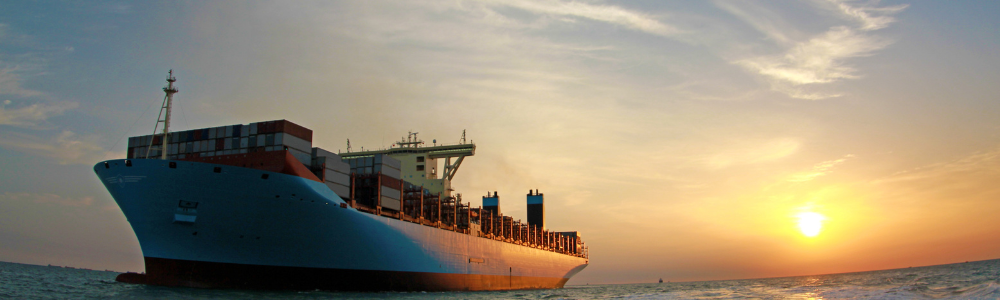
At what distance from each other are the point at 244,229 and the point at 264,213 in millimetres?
962

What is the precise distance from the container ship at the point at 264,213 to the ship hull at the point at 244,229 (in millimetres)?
38

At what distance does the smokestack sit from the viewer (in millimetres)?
58781

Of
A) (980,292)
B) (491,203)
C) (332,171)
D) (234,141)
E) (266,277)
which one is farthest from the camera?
(491,203)

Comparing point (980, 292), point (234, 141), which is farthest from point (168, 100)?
point (980, 292)

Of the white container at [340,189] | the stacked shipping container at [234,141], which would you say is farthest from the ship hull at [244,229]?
the stacked shipping container at [234,141]

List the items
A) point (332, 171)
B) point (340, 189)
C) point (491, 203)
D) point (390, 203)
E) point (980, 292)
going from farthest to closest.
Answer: point (491, 203) < point (390, 203) < point (340, 189) < point (332, 171) < point (980, 292)

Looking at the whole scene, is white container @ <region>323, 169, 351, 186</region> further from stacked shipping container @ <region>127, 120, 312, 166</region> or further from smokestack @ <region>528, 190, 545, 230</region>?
smokestack @ <region>528, 190, 545, 230</region>

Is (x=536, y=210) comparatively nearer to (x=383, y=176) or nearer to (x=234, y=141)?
(x=383, y=176)

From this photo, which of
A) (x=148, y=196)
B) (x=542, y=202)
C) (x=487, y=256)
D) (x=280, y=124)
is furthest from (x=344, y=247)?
(x=542, y=202)

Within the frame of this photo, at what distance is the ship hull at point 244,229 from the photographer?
20734 mm

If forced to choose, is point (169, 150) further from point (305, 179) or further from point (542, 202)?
point (542, 202)

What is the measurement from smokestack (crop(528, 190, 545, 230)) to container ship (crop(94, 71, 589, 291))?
29.0 metres

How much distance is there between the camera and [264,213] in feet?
70.8

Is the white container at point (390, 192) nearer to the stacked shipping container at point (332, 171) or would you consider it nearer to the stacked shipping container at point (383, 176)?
the stacked shipping container at point (383, 176)
